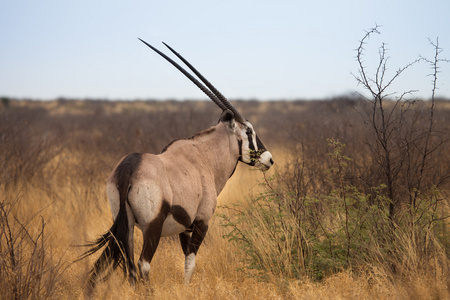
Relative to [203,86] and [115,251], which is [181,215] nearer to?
[115,251]

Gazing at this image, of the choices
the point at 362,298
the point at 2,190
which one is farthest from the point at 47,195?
the point at 362,298

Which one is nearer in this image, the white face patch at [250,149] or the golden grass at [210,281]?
the golden grass at [210,281]

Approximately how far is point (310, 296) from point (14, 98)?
203 feet

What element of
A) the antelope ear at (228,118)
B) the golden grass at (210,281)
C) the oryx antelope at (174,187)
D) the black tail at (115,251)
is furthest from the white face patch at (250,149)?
the black tail at (115,251)

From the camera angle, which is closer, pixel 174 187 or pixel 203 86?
pixel 174 187

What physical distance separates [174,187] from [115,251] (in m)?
0.70

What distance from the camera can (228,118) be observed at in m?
4.59

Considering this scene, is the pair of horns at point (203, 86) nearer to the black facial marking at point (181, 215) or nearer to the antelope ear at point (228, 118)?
the antelope ear at point (228, 118)

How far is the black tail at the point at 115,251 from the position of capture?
3.50 m

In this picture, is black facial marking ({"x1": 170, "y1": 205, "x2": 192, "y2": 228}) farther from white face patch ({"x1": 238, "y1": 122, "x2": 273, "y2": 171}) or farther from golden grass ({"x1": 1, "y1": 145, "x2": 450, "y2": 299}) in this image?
white face patch ({"x1": 238, "y1": 122, "x2": 273, "y2": 171})

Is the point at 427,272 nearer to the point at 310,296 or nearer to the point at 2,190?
the point at 310,296

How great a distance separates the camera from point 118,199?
11.7 feet

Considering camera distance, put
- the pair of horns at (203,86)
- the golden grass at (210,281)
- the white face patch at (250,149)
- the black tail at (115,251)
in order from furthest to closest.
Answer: the white face patch at (250,149)
the pair of horns at (203,86)
the golden grass at (210,281)
the black tail at (115,251)

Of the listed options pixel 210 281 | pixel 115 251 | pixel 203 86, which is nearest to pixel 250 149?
pixel 203 86
